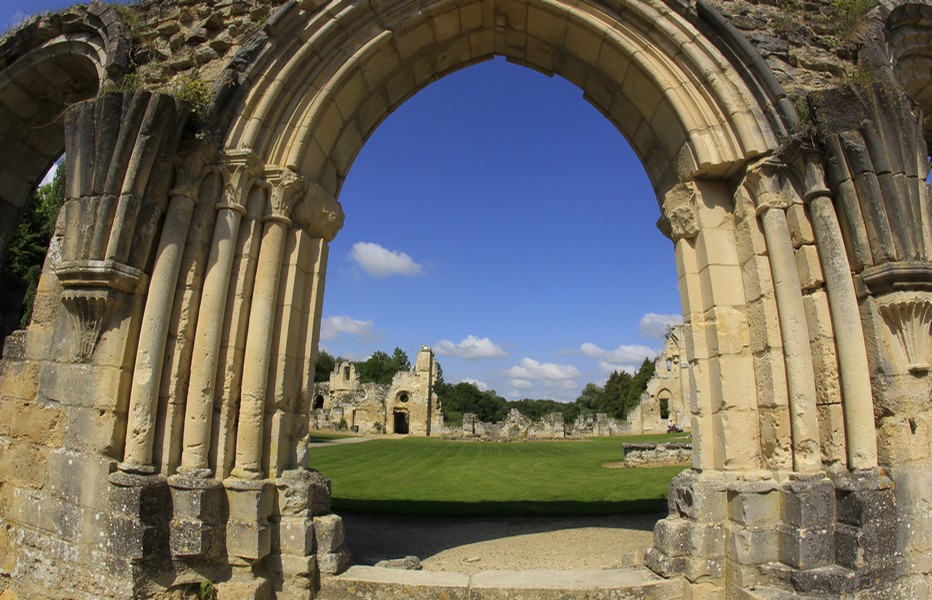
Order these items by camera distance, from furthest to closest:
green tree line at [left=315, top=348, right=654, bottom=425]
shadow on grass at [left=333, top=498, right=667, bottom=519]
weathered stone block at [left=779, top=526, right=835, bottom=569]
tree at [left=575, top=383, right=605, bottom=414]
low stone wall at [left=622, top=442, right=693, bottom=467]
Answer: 1. tree at [left=575, top=383, right=605, bottom=414]
2. green tree line at [left=315, top=348, right=654, bottom=425]
3. low stone wall at [left=622, top=442, right=693, bottom=467]
4. shadow on grass at [left=333, top=498, right=667, bottom=519]
5. weathered stone block at [left=779, top=526, right=835, bottom=569]

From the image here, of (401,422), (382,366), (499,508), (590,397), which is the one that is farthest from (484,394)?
(499,508)

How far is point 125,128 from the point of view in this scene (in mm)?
4211

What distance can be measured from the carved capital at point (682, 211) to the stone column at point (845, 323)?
87 centimetres

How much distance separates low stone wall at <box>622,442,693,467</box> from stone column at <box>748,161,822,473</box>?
10853mm

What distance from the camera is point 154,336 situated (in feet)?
13.6

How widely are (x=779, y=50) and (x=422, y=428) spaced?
3411cm

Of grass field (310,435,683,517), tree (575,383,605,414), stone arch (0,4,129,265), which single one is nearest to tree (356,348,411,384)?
tree (575,383,605,414)

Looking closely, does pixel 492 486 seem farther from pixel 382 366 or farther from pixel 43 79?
pixel 382 366

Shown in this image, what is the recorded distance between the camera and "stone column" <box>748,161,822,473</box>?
4051 millimetres

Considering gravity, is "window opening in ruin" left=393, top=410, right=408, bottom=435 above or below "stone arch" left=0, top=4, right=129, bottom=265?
below

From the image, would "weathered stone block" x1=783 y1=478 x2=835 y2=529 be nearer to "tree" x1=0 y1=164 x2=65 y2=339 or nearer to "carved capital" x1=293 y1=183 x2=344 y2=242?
"carved capital" x1=293 y1=183 x2=344 y2=242

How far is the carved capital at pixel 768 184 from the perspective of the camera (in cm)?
445

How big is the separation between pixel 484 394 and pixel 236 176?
7324 cm

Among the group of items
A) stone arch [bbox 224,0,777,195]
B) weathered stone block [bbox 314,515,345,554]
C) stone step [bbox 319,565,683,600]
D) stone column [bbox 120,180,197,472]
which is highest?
stone arch [bbox 224,0,777,195]
